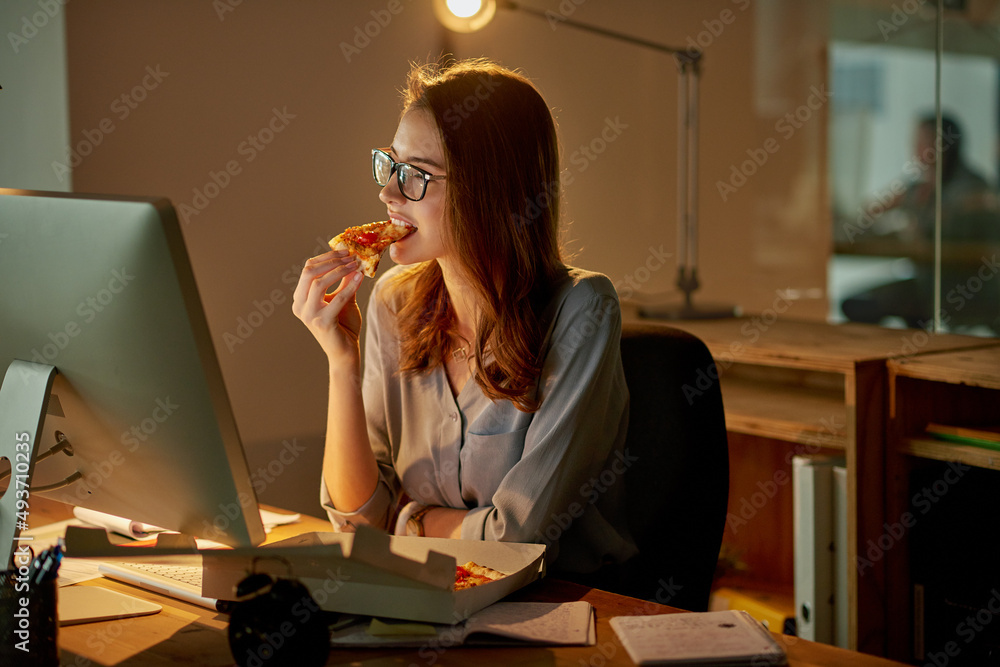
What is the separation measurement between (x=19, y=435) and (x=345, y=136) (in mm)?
1698

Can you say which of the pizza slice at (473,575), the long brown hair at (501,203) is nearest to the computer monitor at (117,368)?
the pizza slice at (473,575)

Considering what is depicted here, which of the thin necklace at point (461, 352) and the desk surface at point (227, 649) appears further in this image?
the thin necklace at point (461, 352)

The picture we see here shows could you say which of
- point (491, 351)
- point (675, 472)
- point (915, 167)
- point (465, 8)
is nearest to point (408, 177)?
point (491, 351)

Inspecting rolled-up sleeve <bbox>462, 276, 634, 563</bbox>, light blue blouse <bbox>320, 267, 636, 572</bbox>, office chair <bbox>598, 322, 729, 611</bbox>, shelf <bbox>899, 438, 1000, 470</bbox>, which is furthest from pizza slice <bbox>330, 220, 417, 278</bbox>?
shelf <bbox>899, 438, 1000, 470</bbox>

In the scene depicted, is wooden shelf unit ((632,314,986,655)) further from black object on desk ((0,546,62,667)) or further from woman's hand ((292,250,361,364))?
black object on desk ((0,546,62,667))

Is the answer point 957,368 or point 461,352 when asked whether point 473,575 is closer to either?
point 461,352

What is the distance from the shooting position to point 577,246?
3188mm

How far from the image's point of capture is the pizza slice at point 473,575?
1.05m

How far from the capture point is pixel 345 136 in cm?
250

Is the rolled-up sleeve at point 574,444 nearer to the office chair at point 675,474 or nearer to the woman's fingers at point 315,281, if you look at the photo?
the office chair at point 675,474

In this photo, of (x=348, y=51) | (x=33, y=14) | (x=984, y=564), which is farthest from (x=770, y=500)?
(x=33, y=14)

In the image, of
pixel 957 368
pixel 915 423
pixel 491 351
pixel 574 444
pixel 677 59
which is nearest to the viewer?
pixel 574 444

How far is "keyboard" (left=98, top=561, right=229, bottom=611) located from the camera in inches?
43.6

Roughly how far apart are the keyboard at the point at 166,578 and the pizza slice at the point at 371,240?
0.54 meters
